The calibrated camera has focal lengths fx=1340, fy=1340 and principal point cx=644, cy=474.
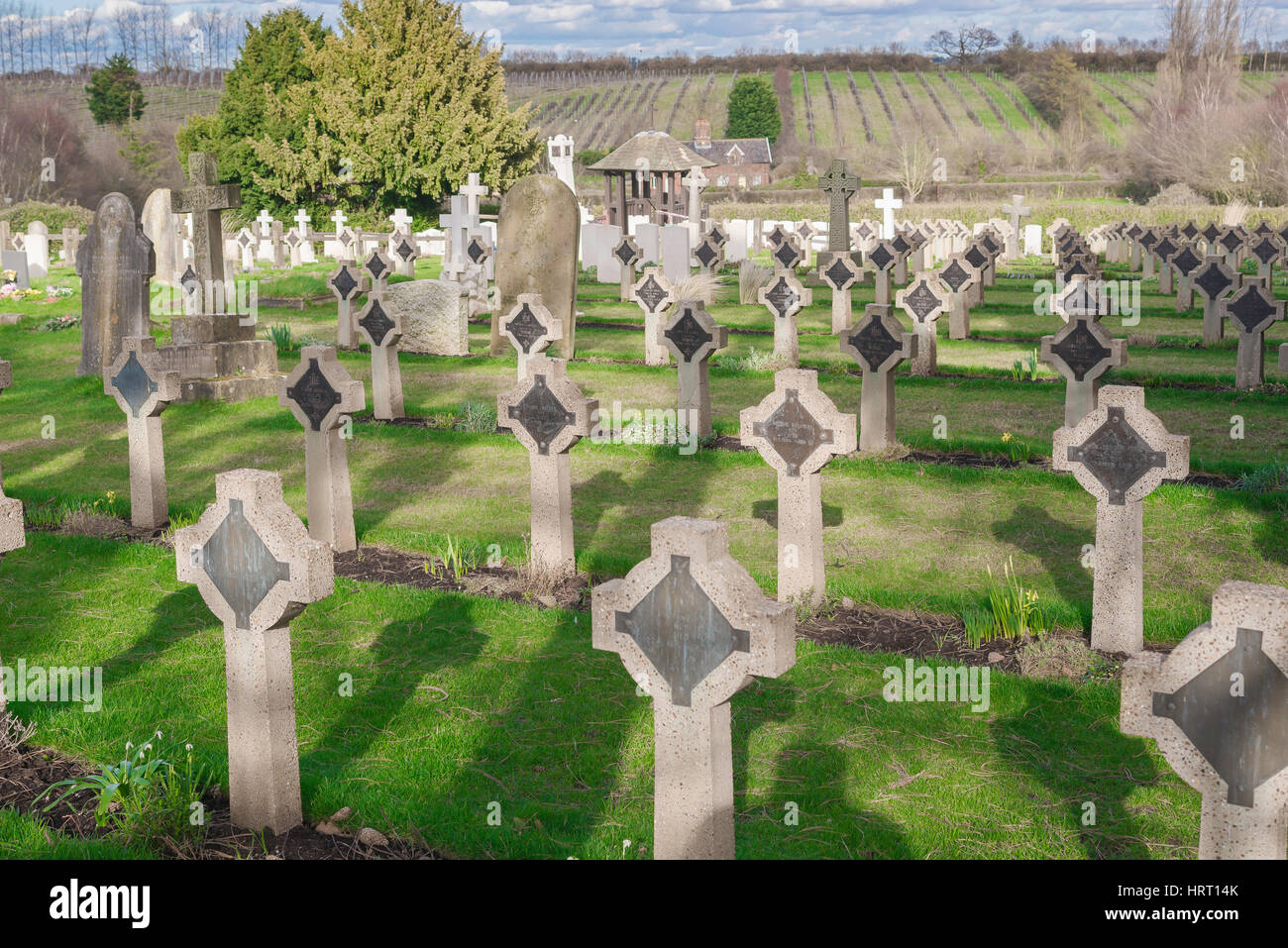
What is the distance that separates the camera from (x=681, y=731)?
4.32m

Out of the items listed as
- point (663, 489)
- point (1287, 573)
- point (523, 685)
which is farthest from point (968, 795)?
point (663, 489)

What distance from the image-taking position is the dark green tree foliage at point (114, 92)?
236 feet

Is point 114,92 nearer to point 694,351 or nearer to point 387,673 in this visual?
point 694,351

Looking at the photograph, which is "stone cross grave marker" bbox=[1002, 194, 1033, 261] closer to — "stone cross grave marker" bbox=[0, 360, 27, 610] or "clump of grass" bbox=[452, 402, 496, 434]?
"clump of grass" bbox=[452, 402, 496, 434]

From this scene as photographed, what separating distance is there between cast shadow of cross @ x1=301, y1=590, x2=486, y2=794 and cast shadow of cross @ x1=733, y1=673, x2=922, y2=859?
1.66 m

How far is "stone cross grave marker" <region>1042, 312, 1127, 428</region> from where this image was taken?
1054cm

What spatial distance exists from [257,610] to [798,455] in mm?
3720

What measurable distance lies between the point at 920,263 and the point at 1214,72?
114ft

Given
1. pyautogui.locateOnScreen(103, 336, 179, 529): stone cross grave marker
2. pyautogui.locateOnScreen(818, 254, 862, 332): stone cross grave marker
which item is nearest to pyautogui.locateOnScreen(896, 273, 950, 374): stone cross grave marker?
pyautogui.locateOnScreen(818, 254, 862, 332): stone cross grave marker

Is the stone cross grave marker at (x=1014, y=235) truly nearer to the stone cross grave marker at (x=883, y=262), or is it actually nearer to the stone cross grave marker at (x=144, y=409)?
the stone cross grave marker at (x=883, y=262)

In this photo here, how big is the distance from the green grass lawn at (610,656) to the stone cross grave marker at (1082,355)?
73cm

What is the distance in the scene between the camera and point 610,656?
7082 mm

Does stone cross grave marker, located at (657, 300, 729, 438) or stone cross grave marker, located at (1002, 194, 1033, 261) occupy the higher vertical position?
stone cross grave marker, located at (1002, 194, 1033, 261)

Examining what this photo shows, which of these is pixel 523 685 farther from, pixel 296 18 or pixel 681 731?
pixel 296 18
